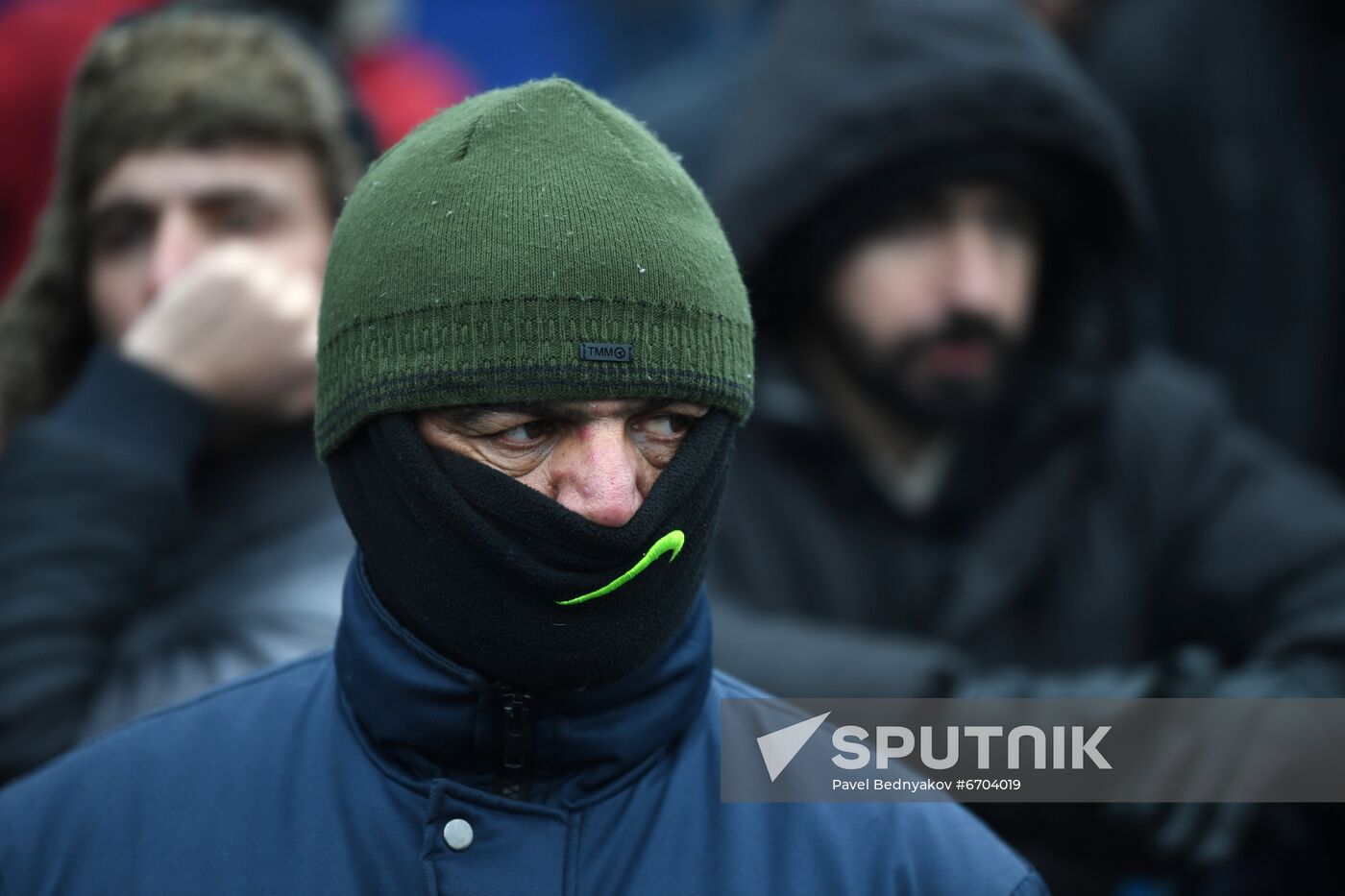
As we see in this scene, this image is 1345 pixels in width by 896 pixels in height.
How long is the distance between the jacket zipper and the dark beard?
6.61ft

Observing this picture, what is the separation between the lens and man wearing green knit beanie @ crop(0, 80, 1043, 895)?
1847mm

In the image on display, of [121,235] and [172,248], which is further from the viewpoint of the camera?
[121,235]

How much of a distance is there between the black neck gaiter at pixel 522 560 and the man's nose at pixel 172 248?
1.43 m

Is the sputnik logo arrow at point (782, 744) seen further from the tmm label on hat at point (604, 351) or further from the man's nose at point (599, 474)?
the tmm label on hat at point (604, 351)

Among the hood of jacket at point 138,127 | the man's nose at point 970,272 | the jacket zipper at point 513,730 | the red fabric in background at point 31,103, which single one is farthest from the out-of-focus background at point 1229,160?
the jacket zipper at point 513,730

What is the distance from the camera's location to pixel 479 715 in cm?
189

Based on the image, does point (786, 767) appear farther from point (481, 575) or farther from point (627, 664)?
point (481, 575)

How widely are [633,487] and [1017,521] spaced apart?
6.27 feet

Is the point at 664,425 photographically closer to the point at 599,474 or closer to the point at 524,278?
the point at 599,474

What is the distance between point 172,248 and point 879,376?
1.63m

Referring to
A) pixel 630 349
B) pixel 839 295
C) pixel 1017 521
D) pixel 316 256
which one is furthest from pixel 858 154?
pixel 630 349
